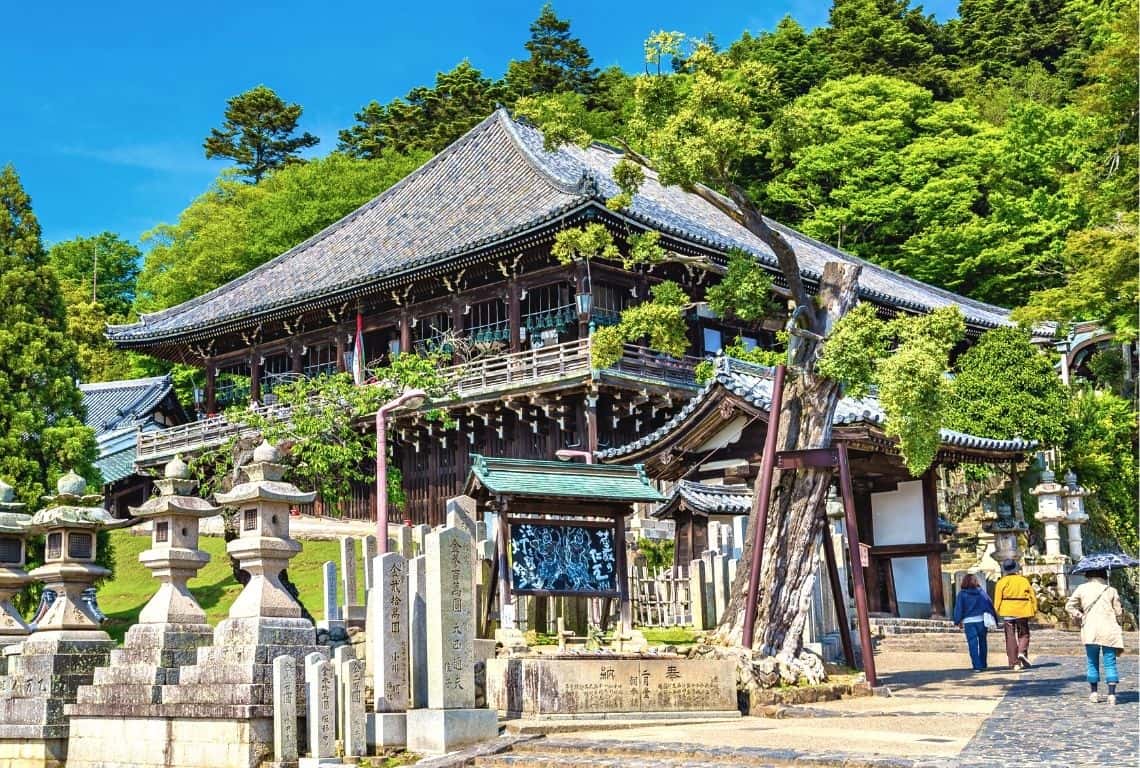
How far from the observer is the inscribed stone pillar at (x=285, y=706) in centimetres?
1196

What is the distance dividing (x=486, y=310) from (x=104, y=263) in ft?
128

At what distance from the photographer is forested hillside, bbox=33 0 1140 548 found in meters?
45.6

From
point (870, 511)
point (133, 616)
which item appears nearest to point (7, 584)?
point (133, 616)

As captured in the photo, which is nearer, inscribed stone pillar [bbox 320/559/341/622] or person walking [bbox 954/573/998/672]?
person walking [bbox 954/573/998/672]

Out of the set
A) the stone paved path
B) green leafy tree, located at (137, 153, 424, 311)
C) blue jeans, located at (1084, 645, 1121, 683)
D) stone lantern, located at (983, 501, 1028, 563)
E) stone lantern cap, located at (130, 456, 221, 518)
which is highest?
green leafy tree, located at (137, 153, 424, 311)

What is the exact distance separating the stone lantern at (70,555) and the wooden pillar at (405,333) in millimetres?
19450

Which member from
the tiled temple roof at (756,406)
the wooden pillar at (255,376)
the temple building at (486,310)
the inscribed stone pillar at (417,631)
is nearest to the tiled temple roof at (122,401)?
the temple building at (486,310)

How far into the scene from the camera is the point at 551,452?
106 ft

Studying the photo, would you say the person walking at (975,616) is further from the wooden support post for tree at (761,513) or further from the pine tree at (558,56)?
the pine tree at (558,56)

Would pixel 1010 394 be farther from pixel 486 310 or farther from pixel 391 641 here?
pixel 391 641

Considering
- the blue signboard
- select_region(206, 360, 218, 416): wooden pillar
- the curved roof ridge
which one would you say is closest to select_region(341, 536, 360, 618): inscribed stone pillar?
the blue signboard

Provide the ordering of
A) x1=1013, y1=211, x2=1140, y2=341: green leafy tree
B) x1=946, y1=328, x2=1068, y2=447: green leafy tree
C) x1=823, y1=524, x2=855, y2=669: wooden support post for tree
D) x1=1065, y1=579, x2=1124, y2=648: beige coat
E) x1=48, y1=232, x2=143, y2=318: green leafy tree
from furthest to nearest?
x1=48, y1=232, x2=143, y2=318: green leafy tree
x1=946, y1=328, x2=1068, y2=447: green leafy tree
x1=1013, y1=211, x2=1140, y2=341: green leafy tree
x1=823, y1=524, x2=855, y2=669: wooden support post for tree
x1=1065, y1=579, x2=1124, y2=648: beige coat

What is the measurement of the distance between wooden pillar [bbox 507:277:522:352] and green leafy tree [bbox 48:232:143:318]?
1476 inches

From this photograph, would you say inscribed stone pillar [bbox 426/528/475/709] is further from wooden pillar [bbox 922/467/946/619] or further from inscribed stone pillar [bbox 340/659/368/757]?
wooden pillar [bbox 922/467/946/619]
